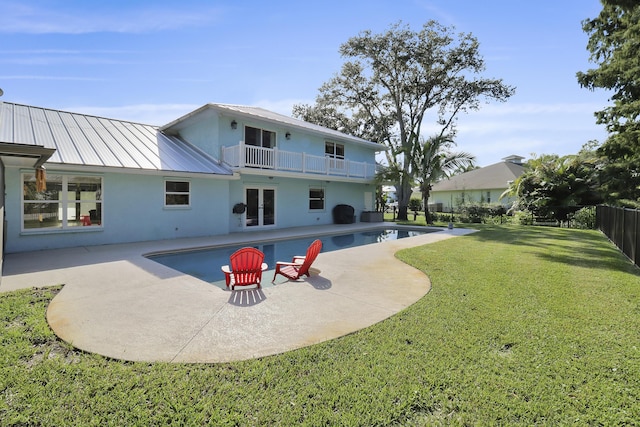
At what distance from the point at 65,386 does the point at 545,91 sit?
17524 millimetres

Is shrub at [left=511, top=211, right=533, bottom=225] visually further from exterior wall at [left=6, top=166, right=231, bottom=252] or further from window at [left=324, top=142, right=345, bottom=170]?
exterior wall at [left=6, top=166, right=231, bottom=252]

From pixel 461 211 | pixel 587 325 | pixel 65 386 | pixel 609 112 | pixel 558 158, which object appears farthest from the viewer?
pixel 461 211

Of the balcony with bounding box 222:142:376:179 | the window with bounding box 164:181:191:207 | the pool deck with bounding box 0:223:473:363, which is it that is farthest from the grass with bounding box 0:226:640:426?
the balcony with bounding box 222:142:376:179

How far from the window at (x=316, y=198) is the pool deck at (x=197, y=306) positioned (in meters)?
11.3

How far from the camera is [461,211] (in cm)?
2580

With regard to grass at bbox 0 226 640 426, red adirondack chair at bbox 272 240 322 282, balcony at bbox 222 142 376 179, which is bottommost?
grass at bbox 0 226 640 426

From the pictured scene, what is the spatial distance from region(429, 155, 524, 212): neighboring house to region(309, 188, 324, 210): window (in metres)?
17.7

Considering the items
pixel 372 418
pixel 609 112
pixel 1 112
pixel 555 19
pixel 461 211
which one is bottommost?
pixel 372 418

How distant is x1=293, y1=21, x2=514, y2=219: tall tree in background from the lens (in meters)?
24.9

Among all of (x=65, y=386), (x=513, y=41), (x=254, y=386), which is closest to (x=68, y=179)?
(x=65, y=386)

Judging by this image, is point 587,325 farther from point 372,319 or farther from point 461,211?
point 461,211

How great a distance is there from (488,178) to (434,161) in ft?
63.7

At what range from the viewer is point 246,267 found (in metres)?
6.34

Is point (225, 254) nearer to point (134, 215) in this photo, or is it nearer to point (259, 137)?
point (134, 215)
